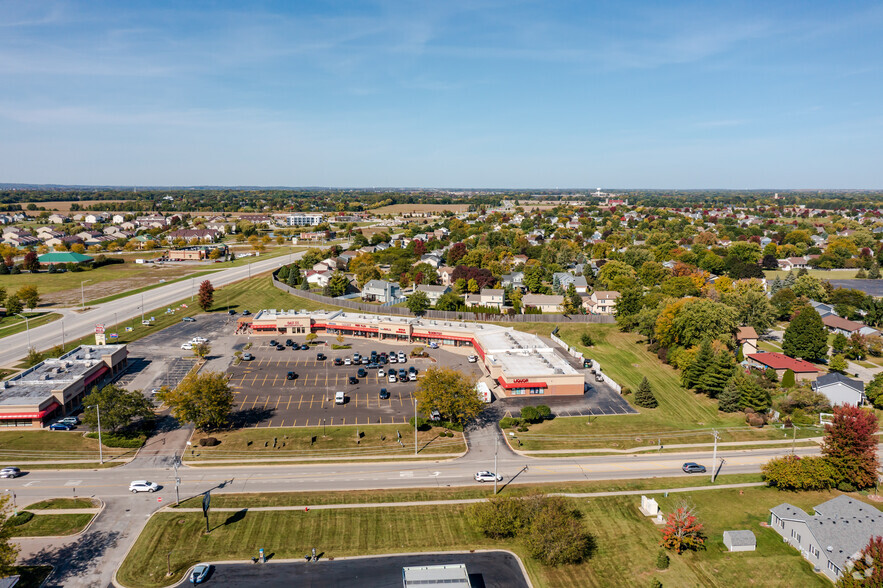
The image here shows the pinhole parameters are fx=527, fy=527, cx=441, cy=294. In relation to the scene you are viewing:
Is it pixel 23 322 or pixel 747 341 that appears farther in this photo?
pixel 23 322

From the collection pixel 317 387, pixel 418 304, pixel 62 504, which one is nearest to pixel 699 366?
pixel 418 304

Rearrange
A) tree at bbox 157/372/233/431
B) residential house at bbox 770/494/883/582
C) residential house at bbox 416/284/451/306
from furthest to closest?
residential house at bbox 416/284/451/306 → tree at bbox 157/372/233/431 → residential house at bbox 770/494/883/582

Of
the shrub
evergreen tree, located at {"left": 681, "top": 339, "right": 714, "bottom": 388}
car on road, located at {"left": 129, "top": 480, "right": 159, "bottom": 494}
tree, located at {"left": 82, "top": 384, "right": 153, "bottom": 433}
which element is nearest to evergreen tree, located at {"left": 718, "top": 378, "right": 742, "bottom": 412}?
evergreen tree, located at {"left": 681, "top": 339, "right": 714, "bottom": 388}

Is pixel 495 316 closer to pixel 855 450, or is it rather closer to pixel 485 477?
pixel 485 477

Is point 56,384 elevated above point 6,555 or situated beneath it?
elevated above

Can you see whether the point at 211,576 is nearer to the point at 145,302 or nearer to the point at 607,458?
the point at 607,458

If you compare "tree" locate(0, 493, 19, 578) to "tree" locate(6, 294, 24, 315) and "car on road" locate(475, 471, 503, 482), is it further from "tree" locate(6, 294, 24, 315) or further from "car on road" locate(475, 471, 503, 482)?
"tree" locate(6, 294, 24, 315)

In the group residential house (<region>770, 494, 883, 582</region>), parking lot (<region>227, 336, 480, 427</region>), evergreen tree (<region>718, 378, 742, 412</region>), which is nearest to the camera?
residential house (<region>770, 494, 883, 582</region>)
